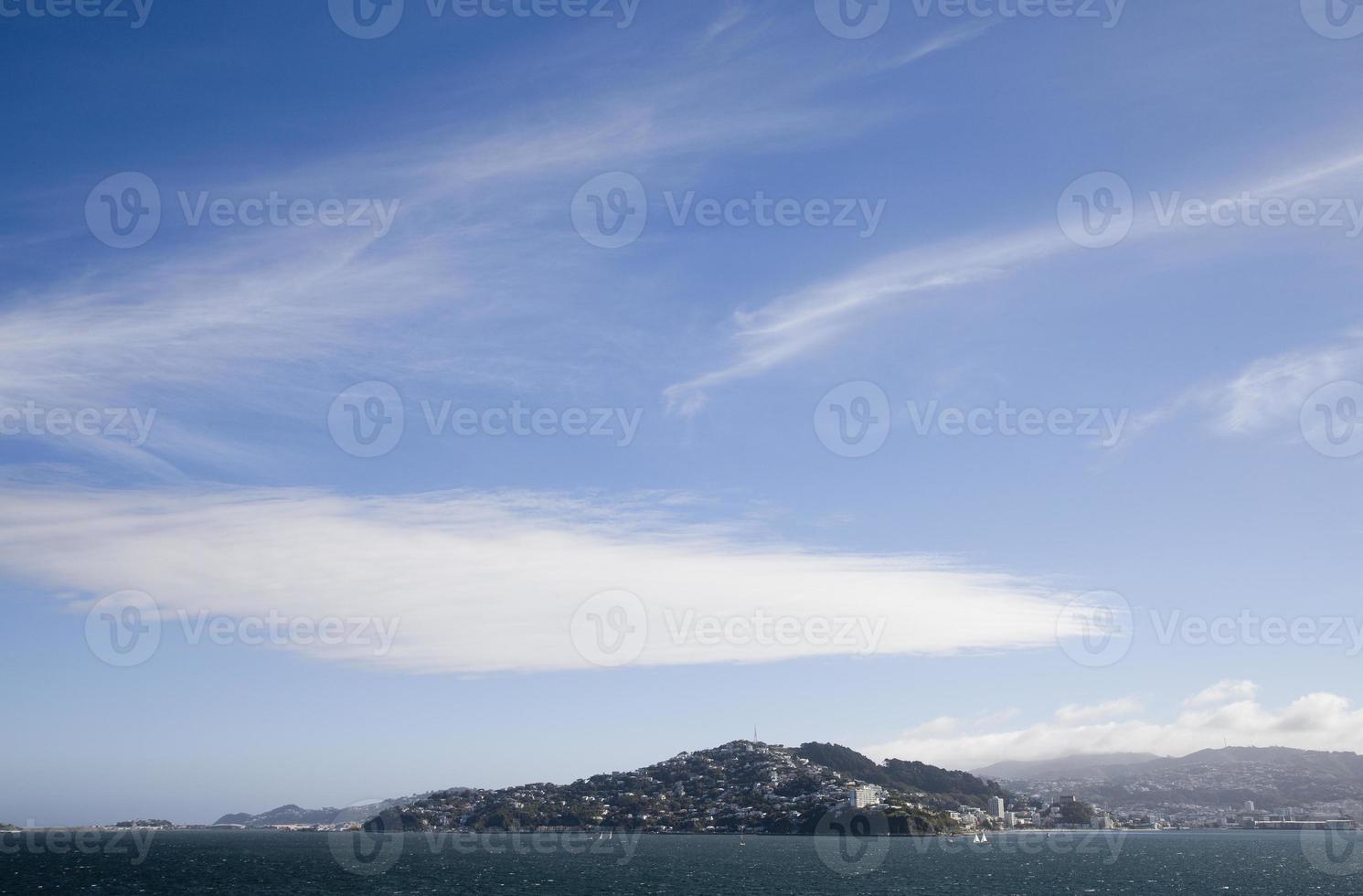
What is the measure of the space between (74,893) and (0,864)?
74.3 metres

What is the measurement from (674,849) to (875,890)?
324 ft

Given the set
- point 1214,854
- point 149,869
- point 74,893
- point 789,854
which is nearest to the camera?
point 74,893

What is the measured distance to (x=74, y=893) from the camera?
9425 centimetres

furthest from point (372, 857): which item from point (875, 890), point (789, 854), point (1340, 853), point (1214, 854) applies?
point (1340, 853)

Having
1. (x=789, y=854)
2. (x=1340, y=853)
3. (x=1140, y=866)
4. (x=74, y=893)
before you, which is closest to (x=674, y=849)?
(x=789, y=854)

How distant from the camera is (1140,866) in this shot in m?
149

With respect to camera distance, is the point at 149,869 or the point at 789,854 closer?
the point at 149,869

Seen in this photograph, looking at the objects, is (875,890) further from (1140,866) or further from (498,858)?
(498,858)

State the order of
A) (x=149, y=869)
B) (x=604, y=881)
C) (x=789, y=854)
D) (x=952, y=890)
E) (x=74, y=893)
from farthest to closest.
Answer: (x=789, y=854) < (x=149, y=869) < (x=604, y=881) < (x=952, y=890) < (x=74, y=893)

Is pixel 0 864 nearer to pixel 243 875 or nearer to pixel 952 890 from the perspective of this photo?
pixel 243 875

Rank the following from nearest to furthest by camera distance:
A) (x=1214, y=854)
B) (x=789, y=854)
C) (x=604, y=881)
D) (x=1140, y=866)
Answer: (x=604, y=881), (x=1140, y=866), (x=789, y=854), (x=1214, y=854)

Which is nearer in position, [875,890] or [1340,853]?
[875,890]

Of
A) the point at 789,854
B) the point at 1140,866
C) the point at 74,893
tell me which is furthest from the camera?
the point at 789,854

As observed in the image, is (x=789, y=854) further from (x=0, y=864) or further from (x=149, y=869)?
(x=0, y=864)
